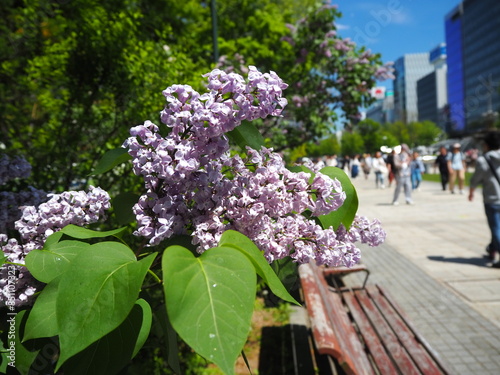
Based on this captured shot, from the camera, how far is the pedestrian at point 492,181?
22.7 feet

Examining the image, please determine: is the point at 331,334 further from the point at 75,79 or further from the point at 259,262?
the point at 75,79

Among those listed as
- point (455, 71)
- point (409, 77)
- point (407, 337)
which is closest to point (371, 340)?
point (407, 337)

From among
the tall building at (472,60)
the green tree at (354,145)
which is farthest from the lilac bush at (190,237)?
the tall building at (472,60)

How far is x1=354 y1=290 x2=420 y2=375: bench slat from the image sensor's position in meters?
3.04

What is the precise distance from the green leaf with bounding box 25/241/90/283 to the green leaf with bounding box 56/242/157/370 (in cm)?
14

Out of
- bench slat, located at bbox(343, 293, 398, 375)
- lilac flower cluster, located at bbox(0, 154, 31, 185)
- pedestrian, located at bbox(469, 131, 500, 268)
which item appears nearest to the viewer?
lilac flower cluster, located at bbox(0, 154, 31, 185)

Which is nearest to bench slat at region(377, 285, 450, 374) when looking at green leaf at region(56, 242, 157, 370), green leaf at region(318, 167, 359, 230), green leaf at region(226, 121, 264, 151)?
green leaf at region(318, 167, 359, 230)

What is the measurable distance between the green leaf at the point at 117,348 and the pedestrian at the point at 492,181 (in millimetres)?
7016

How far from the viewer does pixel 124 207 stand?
1244 mm

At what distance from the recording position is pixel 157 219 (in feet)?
3.66

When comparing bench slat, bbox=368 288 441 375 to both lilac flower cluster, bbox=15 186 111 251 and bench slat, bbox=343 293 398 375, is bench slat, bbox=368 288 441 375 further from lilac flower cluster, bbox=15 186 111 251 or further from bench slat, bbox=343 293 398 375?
lilac flower cluster, bbox=15 186 111 251

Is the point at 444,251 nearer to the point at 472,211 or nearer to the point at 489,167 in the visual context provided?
the point at 489,167

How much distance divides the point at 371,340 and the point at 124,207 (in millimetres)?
2717

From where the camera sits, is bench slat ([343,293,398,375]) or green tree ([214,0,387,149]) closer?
bench slat ([343,293,398,375])
